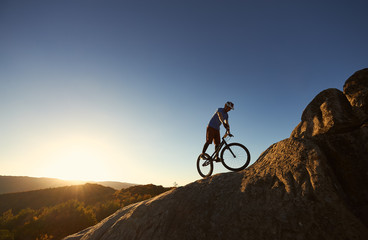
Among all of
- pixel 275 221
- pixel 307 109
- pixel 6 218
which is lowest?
pixel 6 218

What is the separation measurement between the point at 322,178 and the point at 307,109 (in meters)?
3.45

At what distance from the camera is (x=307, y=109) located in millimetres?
6375

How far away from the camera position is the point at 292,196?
145 inches

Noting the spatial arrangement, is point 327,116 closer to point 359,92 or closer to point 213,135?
point 359,92

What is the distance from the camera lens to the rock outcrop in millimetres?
3270

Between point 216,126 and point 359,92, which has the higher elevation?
point 216,126

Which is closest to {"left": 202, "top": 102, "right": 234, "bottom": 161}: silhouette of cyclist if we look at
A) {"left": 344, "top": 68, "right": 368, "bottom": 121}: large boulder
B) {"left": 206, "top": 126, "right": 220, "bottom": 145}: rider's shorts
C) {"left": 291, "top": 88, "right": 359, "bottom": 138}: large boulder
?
{"left": 206, "top": 126, "right": 220, "bottom": 145}: rider's shorts

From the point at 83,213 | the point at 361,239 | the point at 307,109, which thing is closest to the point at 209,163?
the point at 307,109

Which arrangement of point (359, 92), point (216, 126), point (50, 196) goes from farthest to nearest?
1. point (50, 196)
2. point (216, 126)
3. point (359, 92)

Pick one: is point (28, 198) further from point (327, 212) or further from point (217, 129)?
point (327, 212)

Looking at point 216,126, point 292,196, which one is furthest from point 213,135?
point 292,196

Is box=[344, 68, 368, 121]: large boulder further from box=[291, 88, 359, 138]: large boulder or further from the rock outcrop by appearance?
box=[291, 88, 359, 138]: large boulder

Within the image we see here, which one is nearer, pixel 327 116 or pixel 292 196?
pixel 292 196

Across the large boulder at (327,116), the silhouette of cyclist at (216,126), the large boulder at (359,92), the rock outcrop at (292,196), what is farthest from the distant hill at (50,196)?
the large boulder at (359,92)
